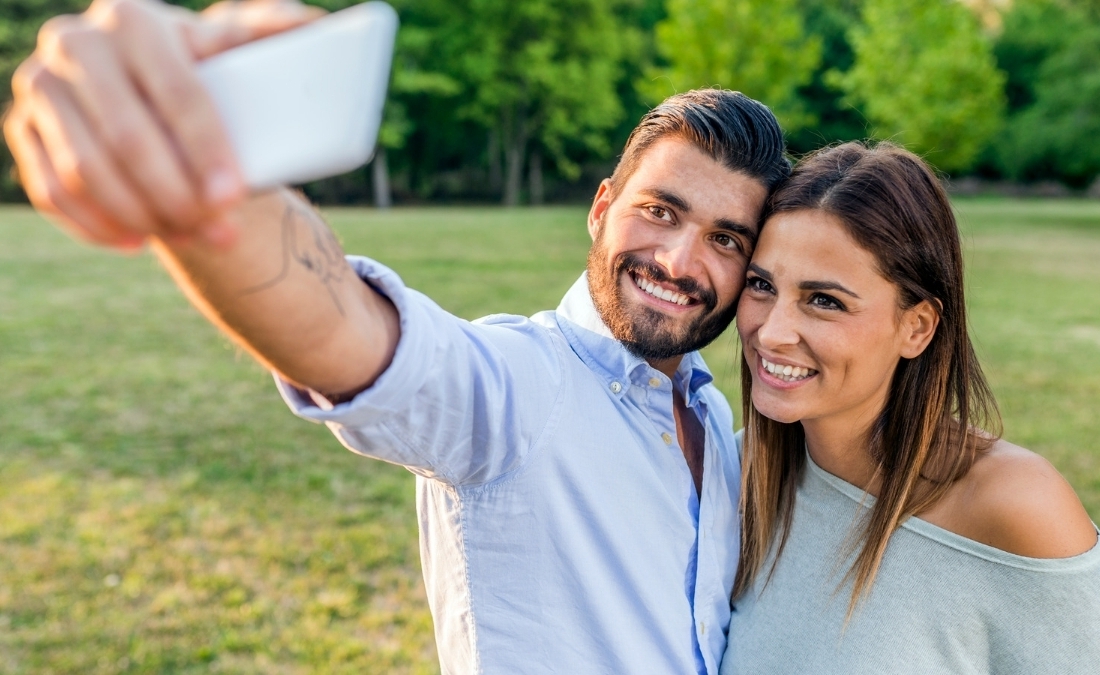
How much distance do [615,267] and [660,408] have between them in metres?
0.41

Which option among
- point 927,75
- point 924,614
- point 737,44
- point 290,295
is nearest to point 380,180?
point 737,44

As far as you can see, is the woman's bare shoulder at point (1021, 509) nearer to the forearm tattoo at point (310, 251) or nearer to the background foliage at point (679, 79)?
the forearm tattoo at point (310, 251)

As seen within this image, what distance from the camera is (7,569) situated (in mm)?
4582

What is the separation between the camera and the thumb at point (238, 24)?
769mm

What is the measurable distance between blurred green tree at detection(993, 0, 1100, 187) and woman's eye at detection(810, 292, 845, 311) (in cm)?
3223

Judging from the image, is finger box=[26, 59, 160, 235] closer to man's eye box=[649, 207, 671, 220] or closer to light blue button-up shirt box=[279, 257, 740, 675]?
light blue button-up shirt box=[279, 257, 740, 675]

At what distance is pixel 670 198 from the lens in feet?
7.25

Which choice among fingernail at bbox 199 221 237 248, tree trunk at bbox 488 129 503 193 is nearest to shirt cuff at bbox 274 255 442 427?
fingernail at bbox 199 221 237 248

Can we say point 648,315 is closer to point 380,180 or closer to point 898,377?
point 898,377

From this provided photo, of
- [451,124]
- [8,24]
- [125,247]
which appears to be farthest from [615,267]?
[451,124]

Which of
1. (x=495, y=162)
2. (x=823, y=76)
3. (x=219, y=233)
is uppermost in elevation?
(x=219, y=233)

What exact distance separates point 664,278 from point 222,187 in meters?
1.56

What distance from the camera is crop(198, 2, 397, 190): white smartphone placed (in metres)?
0.75

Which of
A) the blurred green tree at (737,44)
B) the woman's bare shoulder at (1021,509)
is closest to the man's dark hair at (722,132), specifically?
the woman's bare shoulder at (1021,509)
